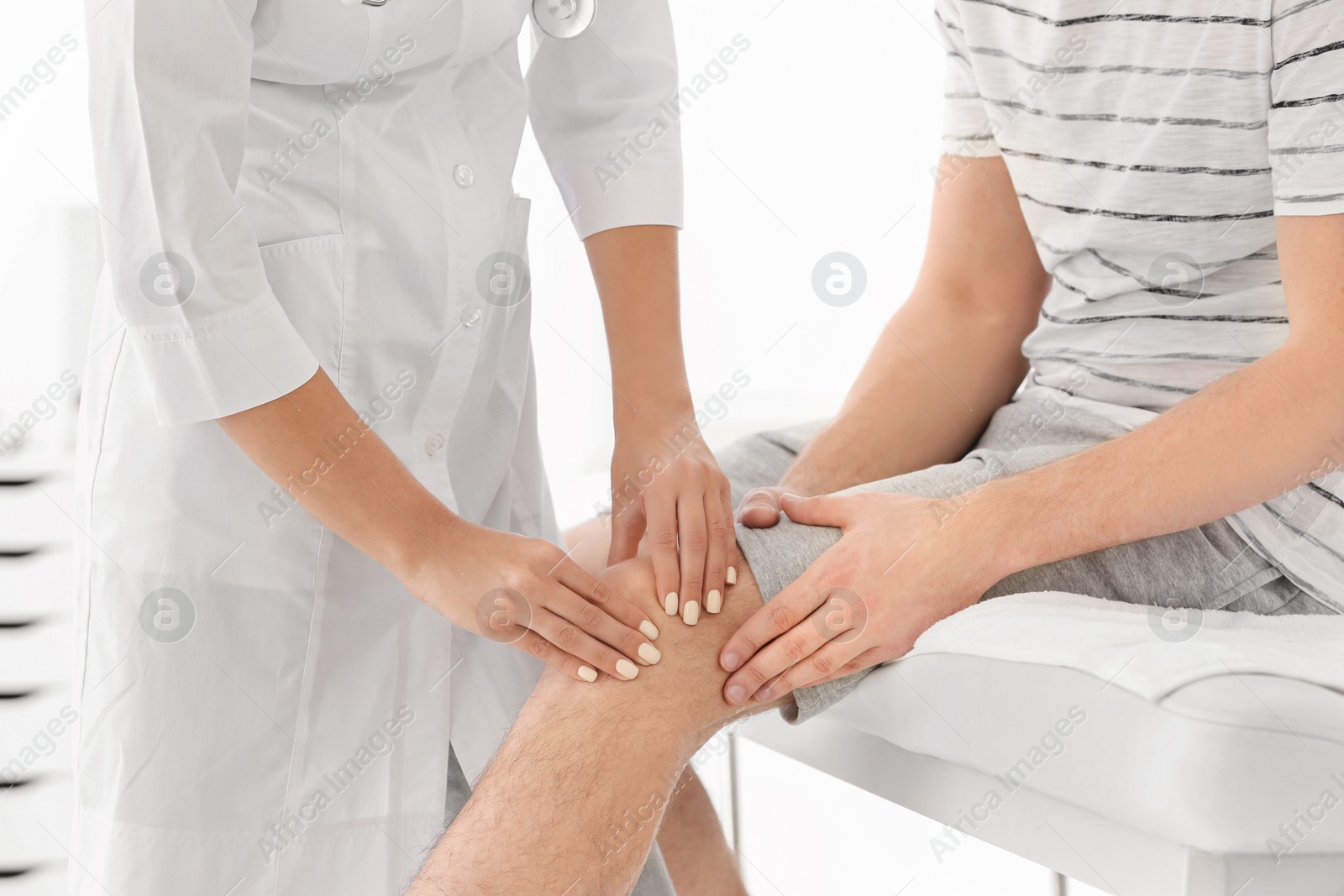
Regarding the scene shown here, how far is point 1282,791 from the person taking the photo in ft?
1.84

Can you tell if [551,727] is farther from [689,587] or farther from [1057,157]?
[1057,157]

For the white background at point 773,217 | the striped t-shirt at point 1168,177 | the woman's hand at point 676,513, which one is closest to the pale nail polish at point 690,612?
the woman's hand at point 676,513

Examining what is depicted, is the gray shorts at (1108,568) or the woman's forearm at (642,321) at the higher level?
the woman's forearm at (642,321)

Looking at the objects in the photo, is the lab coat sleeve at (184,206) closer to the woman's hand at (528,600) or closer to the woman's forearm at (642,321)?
the woman's hand at (528,600)

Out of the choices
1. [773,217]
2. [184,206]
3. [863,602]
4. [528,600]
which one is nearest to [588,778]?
[528,600]

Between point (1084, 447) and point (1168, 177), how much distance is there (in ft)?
0.82

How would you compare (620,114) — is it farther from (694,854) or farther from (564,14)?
(694,854)

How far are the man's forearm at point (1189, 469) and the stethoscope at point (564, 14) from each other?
54cm

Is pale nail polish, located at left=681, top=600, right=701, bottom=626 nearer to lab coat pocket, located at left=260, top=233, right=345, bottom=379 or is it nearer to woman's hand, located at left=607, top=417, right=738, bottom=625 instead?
woman's hand, located at left=607, top=417, right=738, bottom=625

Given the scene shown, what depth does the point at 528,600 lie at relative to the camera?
0.70 meters

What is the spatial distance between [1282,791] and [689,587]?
0.39 m

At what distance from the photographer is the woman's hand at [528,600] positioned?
2.27 ft

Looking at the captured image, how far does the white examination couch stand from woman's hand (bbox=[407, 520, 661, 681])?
21 cm

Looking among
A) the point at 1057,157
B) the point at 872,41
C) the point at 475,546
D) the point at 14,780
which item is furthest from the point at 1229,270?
the point at 14,780
